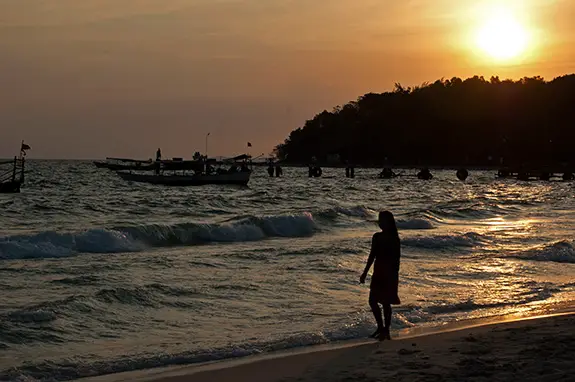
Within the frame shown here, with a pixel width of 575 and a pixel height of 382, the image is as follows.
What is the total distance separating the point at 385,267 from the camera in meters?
11.8

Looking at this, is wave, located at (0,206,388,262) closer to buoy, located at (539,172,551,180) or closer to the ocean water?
the ocean water

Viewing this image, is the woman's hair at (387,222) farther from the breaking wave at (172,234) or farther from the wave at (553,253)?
the breaking wave at (172,234)

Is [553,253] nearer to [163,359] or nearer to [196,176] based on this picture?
[163,359]

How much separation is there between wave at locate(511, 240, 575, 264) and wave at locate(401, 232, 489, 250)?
2976 mm

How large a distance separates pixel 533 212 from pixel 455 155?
151m

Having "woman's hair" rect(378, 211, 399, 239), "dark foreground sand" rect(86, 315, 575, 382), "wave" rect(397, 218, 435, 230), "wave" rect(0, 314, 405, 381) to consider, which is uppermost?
"woman's hair" rect(378, 211, 399, 239)

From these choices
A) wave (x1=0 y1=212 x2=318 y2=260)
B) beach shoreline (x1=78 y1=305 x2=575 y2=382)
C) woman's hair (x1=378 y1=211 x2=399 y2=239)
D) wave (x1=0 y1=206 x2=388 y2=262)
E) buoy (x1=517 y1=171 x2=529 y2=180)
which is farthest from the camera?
buoy (x1=517 y1=171 x2=529 y2=180)

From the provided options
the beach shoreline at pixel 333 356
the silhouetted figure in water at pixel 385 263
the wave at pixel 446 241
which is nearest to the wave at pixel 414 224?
the wave at pixel 446 241

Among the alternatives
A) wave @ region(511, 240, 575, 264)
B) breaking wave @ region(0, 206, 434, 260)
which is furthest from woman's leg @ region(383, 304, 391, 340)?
breaking wave @ region(0, 206, 434, 260)

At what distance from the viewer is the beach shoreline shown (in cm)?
1002

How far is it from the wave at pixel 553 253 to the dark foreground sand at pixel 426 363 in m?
11.6

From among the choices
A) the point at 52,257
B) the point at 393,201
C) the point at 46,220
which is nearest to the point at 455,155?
the point at 393,201

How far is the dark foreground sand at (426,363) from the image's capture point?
9211 mm

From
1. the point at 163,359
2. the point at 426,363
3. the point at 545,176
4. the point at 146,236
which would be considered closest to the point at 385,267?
the point at 426,363
